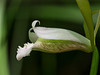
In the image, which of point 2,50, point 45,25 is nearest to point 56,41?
point 2,50

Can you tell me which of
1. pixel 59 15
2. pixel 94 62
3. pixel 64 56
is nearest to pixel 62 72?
pixel 64 56

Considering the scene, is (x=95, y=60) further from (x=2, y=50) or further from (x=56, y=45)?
(x=2, y=50)

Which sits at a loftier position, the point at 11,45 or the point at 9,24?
the point at 9,24

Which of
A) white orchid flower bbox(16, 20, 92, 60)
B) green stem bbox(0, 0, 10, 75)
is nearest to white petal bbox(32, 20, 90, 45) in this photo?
white orchid flower bbox(16, 20, 92, 60)

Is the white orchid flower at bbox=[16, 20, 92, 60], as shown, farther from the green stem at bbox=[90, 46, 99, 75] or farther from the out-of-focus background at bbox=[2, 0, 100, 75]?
the out-of-focus background at bbox=[2, 0, 100, 75]

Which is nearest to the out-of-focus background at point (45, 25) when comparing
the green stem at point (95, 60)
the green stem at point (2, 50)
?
the green stem at point (2, 50)

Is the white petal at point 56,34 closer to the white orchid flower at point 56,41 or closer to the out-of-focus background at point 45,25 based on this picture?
the white orchid flower at point 56,41

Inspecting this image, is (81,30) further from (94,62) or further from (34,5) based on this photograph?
(94,62)

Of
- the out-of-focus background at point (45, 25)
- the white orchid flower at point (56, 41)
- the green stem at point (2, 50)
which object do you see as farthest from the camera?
the out-of-focus background at point (45, 25)
